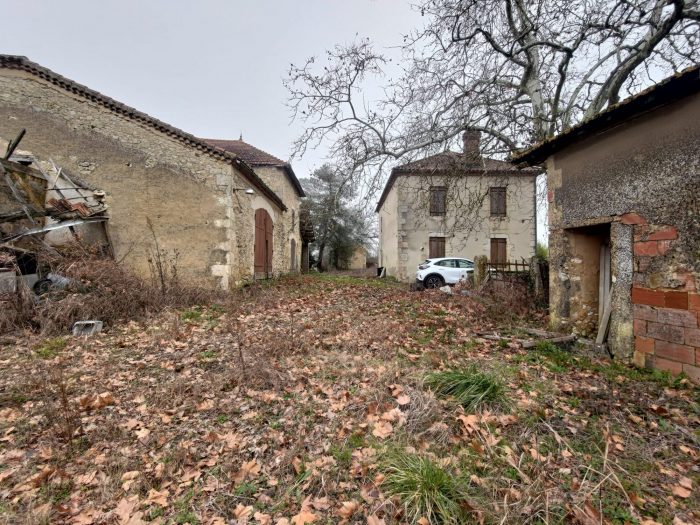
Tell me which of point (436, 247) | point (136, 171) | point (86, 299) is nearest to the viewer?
point (86, 299)

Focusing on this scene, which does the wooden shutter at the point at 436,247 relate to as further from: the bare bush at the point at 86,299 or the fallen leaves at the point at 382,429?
the fallen leaves at the point at 382,429

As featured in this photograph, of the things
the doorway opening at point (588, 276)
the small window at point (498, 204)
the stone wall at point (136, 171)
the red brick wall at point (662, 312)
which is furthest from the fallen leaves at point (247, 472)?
the small window at point (498, 204)

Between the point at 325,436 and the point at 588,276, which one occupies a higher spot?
the point at 588,276

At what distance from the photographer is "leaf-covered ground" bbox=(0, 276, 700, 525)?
2053mm

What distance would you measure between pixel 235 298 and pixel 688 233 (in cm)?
804

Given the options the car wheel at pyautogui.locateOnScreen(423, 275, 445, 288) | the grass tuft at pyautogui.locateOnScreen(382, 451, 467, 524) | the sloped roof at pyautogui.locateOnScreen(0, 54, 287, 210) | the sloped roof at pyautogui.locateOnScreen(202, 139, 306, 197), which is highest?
the sloped roof at pyautogui.locateOnScreen(202, 139, 306, 197)

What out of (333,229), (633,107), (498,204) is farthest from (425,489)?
(333,229)

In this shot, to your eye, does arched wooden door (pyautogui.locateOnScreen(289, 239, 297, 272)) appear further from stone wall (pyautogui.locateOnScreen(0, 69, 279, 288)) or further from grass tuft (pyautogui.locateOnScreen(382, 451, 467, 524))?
grass tuft (pyautogui.locateOnScreen(382, 451, 467, 524))

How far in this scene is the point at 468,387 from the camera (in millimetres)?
3230

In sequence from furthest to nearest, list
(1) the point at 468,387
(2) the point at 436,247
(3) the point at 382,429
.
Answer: (2) the point at 436,247, (1) the point at 468,387, (3) the point at 382,429

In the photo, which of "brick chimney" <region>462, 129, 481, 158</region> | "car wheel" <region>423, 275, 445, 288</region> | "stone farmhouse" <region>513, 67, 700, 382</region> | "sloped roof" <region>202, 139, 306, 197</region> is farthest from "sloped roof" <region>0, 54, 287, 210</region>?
"car wheel" <region>423, 275, 445, 288</region>

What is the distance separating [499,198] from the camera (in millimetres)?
17828

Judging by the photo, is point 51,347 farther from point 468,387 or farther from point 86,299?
point 468,387

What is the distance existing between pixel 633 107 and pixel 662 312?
95.1 inches
